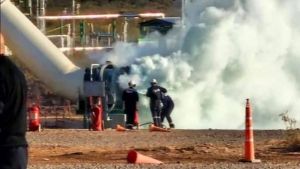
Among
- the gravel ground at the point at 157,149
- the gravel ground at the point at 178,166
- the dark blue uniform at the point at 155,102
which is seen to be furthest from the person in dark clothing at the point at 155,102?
the gravel ground at the point at 178,166

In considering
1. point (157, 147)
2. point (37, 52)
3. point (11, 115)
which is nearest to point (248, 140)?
point (157, 147)

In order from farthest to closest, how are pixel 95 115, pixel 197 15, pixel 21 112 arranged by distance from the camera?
pixel 197 15, pixel 95 115, pixel 21 112

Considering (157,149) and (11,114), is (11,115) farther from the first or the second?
(157,149)

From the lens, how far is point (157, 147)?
2075 centimetres

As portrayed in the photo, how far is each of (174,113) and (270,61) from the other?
157 inches

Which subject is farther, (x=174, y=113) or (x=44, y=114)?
(x=44, y=114)

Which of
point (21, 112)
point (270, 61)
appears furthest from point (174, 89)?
point (21, 112)

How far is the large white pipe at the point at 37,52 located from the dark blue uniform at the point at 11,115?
3123 cm

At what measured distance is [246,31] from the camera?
3641 centimetres

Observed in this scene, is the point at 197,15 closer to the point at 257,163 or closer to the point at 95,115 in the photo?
the point at 95,115

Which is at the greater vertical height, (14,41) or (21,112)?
(14,41)

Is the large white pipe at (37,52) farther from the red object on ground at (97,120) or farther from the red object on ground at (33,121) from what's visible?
the red object on ground at (33,121)

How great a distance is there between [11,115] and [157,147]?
1408 cm

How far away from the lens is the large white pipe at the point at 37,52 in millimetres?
38281
